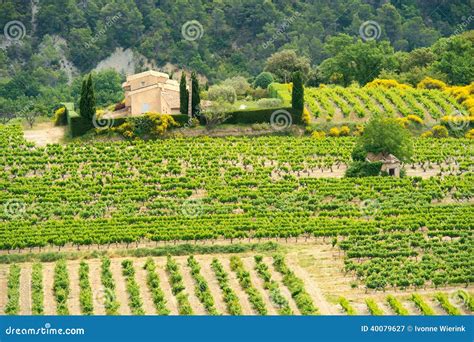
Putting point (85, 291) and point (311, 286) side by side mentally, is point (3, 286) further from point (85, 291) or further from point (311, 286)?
point (311, 286)

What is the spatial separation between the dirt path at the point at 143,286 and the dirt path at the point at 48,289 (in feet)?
15.5

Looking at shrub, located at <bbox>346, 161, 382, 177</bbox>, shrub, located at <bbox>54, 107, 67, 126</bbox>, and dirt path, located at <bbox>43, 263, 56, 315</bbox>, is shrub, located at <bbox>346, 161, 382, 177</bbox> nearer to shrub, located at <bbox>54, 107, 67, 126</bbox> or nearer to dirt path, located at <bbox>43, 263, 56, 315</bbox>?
dirt path, located at <bbox>43, 263, 56, 315</bbox>

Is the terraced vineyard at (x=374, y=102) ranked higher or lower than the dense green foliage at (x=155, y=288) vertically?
higher

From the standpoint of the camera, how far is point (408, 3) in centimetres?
18250

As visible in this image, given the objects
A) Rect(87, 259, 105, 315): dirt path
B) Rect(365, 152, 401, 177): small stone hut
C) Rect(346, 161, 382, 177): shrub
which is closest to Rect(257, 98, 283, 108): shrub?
Rect(365, 152, 401, 177): small stone hut

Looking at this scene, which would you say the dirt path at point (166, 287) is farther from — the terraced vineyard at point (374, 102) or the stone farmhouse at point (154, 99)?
the terraced vineyard at point (374, 102)

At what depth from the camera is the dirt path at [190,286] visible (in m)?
70.1

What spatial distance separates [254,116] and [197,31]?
69.9 m

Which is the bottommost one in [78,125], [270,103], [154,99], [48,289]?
[48,289]

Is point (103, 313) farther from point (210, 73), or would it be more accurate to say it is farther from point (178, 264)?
point (210, 73)

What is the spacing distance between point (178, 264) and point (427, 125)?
36.4m

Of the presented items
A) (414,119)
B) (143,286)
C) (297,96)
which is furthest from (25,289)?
(414,119)

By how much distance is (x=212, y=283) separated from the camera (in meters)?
74.2

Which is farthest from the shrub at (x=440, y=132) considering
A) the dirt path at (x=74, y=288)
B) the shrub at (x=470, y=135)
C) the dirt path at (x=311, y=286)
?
the dirt path at (x=74, y=288)
